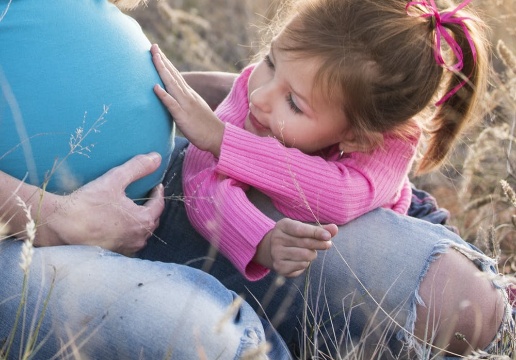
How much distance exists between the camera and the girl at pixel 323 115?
2.28 meters

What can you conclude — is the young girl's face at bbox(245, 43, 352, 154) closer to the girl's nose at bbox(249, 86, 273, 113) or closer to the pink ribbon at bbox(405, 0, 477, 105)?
the girl's nose at bbox(249, 86, 273, 113)

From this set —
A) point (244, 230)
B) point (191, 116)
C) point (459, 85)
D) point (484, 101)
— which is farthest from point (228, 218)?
point (484, 101)

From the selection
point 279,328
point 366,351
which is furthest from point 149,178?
point 366,351

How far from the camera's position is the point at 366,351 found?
7.51ft

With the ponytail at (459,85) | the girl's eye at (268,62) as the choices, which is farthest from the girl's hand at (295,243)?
the ponytail at (459,85)

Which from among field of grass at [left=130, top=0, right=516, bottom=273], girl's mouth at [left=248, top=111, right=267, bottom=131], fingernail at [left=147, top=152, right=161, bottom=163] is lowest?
field of grass at [left=130, top=0, right=516, bottom=273]

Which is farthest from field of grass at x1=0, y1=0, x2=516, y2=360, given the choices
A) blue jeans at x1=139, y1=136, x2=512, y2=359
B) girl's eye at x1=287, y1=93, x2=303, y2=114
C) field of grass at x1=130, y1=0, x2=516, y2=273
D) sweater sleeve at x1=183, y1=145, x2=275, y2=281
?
girl's eye at x1=287, y1=93, x2=303, y2=114

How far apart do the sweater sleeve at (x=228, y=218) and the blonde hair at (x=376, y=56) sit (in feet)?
1.35

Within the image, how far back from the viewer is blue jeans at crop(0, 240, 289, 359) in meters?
1.90

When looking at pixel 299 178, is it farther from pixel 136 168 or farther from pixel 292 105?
pixel 136 168

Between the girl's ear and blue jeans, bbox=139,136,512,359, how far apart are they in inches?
7.8

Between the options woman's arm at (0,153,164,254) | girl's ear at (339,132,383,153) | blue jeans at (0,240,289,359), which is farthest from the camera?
girl's ear at (339,132,383,153)

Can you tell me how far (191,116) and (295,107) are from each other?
1.04 ft

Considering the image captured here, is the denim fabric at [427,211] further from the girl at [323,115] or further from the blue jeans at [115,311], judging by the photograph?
the blue jeans at [115,311]
